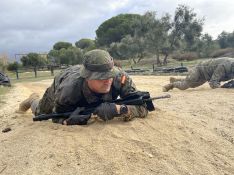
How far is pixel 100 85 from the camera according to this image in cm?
537

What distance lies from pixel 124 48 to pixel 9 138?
45.0 metres

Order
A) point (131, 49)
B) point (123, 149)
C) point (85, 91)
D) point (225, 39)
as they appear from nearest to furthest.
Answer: point (123, 149) → point (85, 91) → point (131, 49) → point (225, 39)

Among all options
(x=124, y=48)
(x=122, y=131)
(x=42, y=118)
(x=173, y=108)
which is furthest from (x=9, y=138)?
(x=124, y=48)

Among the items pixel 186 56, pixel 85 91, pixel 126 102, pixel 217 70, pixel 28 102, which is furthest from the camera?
pixel 186 56

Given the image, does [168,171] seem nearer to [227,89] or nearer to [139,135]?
[139,135]

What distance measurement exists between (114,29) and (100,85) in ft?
191

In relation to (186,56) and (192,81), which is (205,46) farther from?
(192,81)

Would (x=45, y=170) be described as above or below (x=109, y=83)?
below

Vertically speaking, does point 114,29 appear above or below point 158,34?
above

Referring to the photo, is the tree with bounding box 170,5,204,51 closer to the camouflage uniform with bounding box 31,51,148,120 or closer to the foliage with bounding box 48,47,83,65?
the foliage with bounding box 48,47,83,65

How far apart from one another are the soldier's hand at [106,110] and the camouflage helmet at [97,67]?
33 cm

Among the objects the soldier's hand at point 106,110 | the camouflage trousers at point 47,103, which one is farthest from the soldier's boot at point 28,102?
the soldier's hand at point 106,110

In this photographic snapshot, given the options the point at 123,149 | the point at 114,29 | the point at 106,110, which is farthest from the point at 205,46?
the point at 123,149

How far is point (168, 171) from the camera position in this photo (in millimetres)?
4270
